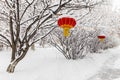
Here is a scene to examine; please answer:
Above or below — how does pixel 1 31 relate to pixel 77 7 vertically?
below

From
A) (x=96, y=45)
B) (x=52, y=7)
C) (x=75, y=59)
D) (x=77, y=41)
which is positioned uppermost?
(x=52, y=7)

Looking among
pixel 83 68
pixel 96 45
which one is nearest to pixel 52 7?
pixel 83 68

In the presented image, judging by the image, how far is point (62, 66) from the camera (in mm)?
14102

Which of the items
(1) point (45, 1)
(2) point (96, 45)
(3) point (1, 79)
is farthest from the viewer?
(2) point (96, 45)

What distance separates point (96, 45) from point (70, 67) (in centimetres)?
1129

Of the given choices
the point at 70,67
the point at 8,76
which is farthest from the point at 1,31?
the point at 70,67

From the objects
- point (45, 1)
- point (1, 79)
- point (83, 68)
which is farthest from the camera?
point (83, 68)

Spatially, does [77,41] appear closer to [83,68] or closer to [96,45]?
[83,68]

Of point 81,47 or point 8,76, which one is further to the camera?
point 81,47

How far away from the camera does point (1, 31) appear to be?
495 inches

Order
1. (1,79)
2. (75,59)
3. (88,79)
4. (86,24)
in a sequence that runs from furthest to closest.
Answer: (75,59), (86,24), (88,79), (1,79)

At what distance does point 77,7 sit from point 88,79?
12.8 feet

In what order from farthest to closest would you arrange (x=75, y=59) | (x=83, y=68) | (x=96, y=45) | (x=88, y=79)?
1. (x=96, y=45)
2. (x=75, y=59)
3. (x=83, y=68)
4. (x=88, y=79)

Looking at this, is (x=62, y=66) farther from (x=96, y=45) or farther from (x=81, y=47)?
(x=96, y=45)
